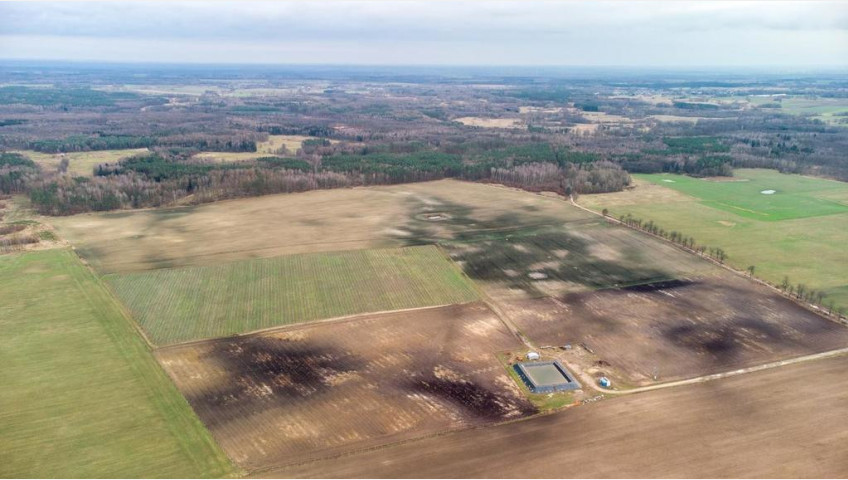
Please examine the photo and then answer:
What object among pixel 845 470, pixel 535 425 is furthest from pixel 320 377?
pixel 845 470

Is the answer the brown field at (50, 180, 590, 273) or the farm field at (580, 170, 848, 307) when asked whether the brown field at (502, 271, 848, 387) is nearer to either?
the farm field at (580, 170, 848, 307)

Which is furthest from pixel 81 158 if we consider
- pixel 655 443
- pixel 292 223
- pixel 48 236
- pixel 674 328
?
pixel 655 443

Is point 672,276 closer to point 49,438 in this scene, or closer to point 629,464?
point 629,464

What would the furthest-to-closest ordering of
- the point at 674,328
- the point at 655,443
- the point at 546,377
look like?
the point at 674,328 < the point at 546,377 < the point at 655,443

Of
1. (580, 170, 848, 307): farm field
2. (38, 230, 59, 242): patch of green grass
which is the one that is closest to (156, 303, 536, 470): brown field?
(580, 170, 848, 307): farm field

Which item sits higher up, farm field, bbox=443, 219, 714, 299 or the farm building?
farm field, bbox=443, 219, 714, 299

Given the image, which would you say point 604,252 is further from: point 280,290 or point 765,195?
point 765,195

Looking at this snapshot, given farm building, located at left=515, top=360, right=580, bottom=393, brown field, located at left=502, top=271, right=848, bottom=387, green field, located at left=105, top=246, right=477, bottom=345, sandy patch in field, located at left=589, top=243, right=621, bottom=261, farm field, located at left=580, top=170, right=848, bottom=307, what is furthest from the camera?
sandy patch in field, located at left=589, top=243, right=621, bottom=261
